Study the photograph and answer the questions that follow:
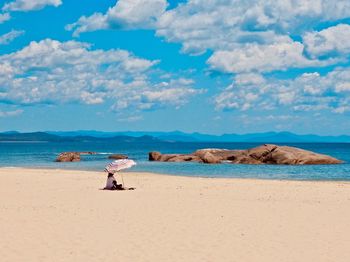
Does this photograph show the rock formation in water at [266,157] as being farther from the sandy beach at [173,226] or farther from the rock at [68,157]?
the sandy beach at [173,226]

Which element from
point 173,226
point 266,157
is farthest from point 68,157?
point 173,226

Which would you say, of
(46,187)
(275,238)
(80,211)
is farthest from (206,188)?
(275,238)

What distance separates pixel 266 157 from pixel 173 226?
5693 cm

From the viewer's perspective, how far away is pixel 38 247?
52.2ft

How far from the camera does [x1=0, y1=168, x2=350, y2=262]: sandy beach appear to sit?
1536 cm

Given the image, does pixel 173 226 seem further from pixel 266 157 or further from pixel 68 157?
pixel 68 157

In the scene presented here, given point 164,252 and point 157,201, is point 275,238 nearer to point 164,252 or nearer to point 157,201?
point 164,252

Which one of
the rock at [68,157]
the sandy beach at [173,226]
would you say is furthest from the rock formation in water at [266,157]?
the sandy beach at [173,226]

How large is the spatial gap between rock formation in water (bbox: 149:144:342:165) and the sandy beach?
42.4 metres

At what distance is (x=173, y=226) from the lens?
63.9ft

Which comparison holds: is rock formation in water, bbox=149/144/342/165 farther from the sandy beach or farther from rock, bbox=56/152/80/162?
the sandy beach

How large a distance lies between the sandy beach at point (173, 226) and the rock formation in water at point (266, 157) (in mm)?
42393

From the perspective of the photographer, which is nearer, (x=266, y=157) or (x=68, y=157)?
(x=266, y=157)

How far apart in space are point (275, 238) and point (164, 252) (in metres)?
4.31
